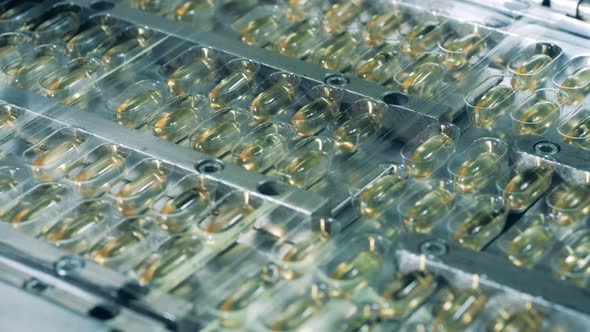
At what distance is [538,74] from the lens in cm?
141

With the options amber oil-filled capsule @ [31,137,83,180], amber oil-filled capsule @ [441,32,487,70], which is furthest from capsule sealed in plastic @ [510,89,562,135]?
amber oil-filled capsule @ [31,137,83,180]

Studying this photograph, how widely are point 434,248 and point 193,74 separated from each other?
436mm

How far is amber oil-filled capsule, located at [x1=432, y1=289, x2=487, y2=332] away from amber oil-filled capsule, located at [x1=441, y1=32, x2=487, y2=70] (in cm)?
40

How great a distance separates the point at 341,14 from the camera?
5.16ft

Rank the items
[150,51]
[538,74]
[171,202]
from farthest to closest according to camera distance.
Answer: [150,51], [538,74], [171,202]

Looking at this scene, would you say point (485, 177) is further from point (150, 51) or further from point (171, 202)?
point (150, 51)

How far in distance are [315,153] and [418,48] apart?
250 mm

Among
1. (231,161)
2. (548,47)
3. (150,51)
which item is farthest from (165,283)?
(548,47)

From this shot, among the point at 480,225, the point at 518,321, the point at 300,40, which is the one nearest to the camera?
the point at 518,321

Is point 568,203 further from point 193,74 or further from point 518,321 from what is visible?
point 193,74

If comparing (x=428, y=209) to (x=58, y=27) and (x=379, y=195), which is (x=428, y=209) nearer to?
(x=379, y=195)

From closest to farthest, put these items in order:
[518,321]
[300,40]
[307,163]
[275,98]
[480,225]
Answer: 1. [518,321]
2. [480,225]
3. [307,163]
4. [275,98]
5. [300,40]

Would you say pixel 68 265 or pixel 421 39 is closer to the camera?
pixel 68 265

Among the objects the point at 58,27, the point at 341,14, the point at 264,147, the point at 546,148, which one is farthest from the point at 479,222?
the point at 58,27
